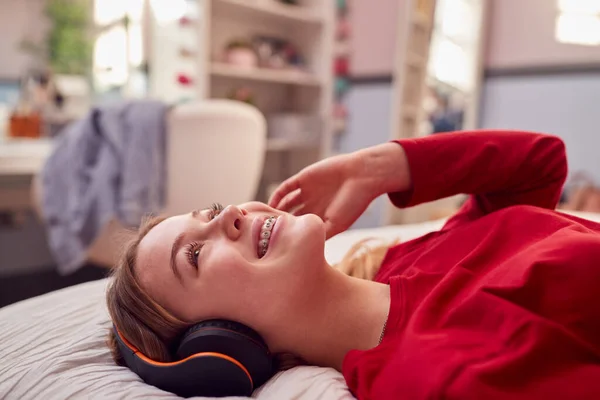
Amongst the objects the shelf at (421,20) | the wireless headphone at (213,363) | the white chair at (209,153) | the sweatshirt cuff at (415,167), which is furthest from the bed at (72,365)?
the shelf at (421,20)

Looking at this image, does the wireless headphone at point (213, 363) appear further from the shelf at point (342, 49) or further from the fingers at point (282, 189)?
the shelf at point (342, 49)

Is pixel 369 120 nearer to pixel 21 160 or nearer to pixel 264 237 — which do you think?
pixel 21 160

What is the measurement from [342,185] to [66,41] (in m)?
2.98

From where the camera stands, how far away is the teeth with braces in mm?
822

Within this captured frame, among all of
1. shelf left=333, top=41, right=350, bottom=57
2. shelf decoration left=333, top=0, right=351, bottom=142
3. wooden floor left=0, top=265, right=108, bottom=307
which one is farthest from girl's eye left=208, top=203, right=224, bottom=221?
shelf left=333, top=41, right=350, bottom=57

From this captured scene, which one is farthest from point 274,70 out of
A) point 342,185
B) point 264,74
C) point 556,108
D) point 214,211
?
point 214,211

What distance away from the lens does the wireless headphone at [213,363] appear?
701 millimetres

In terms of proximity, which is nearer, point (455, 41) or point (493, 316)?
point (493, 316)

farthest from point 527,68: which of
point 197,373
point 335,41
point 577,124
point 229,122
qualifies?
point 197,373

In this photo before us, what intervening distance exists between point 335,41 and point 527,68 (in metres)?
1.37

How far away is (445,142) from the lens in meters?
1.10

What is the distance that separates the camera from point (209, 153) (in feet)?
7.22

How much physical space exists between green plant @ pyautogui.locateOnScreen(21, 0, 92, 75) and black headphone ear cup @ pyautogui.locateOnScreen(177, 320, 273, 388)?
3.15 meters

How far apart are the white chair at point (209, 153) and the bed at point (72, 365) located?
1.14 m
